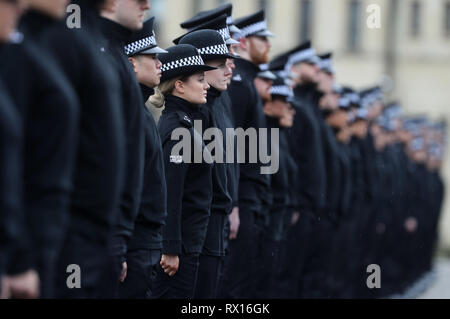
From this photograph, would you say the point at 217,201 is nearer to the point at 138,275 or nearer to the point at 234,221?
the point at 234,221

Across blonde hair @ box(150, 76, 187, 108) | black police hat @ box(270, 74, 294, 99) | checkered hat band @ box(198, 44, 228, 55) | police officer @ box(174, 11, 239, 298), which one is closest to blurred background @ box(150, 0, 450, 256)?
black police hat @ box(270, 74, 294, 99)

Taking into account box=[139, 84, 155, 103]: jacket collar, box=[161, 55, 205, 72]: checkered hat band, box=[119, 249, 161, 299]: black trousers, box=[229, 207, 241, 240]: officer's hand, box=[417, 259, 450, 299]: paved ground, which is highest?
box=[161, 55, 205, 72]: checkered hat band

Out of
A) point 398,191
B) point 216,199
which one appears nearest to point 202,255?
point 216,199

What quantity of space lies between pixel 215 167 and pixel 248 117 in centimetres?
180

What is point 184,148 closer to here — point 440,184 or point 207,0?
point 440,184

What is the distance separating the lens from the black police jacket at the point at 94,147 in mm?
6113

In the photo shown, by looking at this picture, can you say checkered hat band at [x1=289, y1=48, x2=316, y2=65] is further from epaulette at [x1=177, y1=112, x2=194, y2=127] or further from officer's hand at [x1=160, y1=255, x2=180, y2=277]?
officer's hand at [x1=160, y1=255, x2=180, y2=277]

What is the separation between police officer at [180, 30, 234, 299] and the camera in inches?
389

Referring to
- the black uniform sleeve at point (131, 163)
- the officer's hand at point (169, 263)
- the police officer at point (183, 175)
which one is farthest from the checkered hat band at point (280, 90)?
the black uniform sleeve at point (131, 163)

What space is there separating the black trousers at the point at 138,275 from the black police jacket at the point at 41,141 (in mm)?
2118

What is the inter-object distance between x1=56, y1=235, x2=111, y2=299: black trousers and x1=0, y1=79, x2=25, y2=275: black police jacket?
68 cm

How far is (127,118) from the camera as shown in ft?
23.2

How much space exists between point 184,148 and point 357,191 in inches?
338

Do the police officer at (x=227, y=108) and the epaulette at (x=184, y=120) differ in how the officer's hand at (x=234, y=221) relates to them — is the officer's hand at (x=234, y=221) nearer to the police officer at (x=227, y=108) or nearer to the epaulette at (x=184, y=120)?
the police officer at (x=227, y=108)
